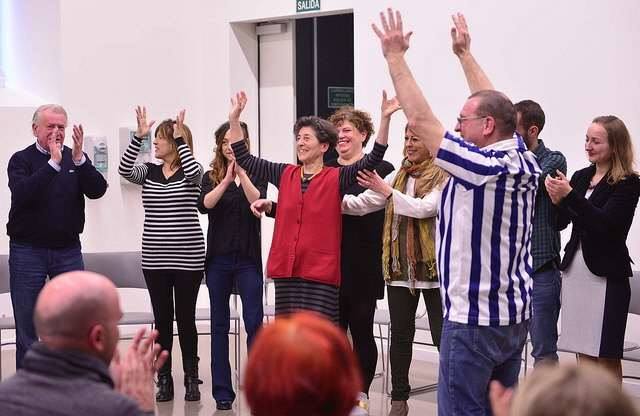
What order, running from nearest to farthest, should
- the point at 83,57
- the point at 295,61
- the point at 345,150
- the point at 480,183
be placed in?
the point at 480,183 → the point at 345,150 → the point at 83,57 → the point at 295,61

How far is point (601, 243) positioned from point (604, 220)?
16cm

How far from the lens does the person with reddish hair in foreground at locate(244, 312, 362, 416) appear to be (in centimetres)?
174

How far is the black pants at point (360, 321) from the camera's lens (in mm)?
5254

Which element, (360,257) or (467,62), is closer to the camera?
(467,62)

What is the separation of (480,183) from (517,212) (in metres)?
0.22

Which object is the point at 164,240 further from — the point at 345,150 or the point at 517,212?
the point at 517,212

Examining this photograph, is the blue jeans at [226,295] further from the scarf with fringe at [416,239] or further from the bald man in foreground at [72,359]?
the bald man in foreground at [72,359]

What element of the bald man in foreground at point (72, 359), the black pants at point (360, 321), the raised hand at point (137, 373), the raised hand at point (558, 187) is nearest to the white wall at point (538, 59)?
the raised hand at point (558, 187)

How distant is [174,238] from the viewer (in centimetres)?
571

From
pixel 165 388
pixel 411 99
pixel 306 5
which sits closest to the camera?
pixel 411 99

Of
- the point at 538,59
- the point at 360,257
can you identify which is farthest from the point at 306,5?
the point at 360,257

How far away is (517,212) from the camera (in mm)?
3514

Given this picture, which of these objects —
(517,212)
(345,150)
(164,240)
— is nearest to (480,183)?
(517,212)

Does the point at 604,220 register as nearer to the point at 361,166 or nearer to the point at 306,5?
the point at 361,166
